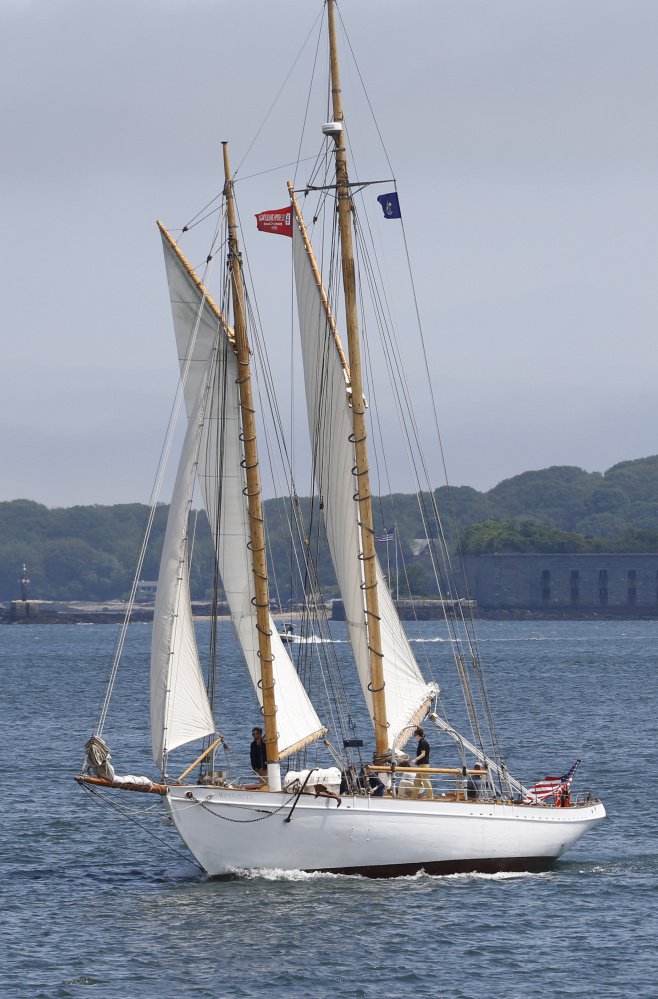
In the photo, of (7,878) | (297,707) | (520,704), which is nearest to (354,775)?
(297,707)

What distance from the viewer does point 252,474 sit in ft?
123

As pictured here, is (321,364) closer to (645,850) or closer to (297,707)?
(297,707)

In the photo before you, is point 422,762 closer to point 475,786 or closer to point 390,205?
point 475,786

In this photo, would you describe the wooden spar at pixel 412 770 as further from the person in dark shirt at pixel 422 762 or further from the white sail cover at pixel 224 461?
the white sail cover at pixel 224 461

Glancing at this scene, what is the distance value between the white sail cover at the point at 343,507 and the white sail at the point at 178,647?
454 centimetres

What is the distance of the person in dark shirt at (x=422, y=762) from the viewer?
37281mm

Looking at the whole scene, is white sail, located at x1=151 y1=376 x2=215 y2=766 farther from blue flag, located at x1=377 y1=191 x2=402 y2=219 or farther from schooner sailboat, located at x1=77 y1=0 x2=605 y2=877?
blue flag, located at x1=377 y1=191 x2=402 y2=219

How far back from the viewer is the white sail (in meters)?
35.8

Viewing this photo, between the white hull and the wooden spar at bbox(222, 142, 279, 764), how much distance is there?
2108mm

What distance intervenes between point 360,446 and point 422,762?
292 inches

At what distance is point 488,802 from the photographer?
3738 centimetres

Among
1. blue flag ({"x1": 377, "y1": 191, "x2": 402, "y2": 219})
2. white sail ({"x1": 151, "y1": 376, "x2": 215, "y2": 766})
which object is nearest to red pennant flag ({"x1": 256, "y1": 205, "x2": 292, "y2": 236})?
blue flag ({"x1": 377, "y1": 191, "x2": 402, "y2": 219})

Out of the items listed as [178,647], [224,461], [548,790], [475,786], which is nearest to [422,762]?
[475,786]

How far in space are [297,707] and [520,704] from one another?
2218 inches
